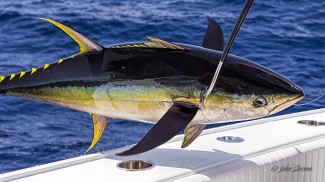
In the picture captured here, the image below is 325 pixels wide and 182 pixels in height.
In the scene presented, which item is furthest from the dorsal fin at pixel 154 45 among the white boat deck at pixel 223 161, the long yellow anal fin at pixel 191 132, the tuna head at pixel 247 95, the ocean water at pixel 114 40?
the ocean water at pixel 114 40

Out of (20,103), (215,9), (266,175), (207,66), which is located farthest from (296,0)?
(207,66)

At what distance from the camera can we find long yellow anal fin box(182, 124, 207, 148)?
2.16 meters

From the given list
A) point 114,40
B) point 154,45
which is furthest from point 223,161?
point 114,40

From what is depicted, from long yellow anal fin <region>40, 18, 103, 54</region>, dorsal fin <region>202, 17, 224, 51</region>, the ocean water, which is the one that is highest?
the ocean water

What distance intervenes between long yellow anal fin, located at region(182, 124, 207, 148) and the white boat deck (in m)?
0.49

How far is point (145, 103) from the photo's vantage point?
79.6 inches

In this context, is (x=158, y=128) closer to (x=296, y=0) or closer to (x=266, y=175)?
(x=266, y=175)

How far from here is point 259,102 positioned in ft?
6.61

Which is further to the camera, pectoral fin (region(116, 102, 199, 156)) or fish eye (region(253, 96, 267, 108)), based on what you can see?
fish eye (region(253, 96, 267, 108))

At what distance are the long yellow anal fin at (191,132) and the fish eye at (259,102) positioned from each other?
Answer: 0.23 metres

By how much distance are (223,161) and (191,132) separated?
710mm

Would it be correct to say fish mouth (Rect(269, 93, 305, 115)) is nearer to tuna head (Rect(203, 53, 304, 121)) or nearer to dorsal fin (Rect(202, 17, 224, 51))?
tuna head (Rect(203, 53, 304, 121))

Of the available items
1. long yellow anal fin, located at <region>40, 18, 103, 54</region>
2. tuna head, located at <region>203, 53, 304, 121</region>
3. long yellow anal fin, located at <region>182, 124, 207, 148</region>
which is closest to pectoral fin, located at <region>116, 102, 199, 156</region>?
tuna head, located at <region>203, 53, 304, 121</region>

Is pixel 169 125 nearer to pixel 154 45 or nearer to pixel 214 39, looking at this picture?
pixel 154 45
